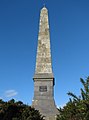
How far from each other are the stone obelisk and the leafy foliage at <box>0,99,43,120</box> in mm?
8700

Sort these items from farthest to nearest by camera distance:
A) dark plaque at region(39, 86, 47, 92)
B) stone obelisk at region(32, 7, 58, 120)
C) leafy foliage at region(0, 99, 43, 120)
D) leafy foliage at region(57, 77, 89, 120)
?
1. dark plaque at region(39, 86, 47, 92)
2. stone obelisk at region(32, 7, 58, 120)
3. leafy foliage at region(0, 99, 43, 120)
4. leafy foliage at region(57, 77, 89, 120)

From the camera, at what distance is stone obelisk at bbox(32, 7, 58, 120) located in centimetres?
4131

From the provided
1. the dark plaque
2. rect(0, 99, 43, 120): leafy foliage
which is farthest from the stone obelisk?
rect(0, 99, 43, 120): leafy foliage

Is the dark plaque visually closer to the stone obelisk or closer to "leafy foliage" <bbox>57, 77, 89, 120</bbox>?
the stone obelisk

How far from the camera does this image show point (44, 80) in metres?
43.1

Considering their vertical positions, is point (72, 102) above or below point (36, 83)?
below

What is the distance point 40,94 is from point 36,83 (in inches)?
69.0

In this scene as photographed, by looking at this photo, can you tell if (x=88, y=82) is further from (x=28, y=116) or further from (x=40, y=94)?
(x=40, y=94)

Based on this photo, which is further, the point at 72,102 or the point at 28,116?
the point at 28,116

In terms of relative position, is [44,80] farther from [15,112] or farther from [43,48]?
[15,112]

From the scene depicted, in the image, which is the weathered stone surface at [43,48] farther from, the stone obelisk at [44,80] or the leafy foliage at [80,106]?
the leafy foliage at [80,106]

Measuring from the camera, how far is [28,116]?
31.1 m

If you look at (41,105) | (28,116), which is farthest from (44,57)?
(28,116)

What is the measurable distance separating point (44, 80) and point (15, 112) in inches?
474
